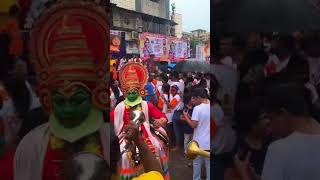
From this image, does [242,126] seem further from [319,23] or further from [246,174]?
[319,23]

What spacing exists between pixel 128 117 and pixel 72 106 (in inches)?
138

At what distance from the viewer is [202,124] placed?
5602mm

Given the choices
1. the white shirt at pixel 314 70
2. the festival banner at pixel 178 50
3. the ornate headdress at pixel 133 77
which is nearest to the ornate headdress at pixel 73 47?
the white shirt at pixel 314 70

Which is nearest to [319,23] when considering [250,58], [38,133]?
[250,58]

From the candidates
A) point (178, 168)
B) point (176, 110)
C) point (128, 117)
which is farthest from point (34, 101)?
point (176, 110)

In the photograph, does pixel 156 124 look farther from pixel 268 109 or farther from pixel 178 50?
pixel 178 50

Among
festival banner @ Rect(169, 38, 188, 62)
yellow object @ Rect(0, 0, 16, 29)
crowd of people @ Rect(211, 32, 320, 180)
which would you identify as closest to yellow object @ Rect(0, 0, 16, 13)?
yellow object @ Rect(0, 0, 16, 29)

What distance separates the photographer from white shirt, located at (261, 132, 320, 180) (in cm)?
171

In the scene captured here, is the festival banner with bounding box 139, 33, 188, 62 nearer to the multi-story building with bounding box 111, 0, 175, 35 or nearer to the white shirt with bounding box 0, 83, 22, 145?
the multi-story building with bounding box 111, 0, 175, 35

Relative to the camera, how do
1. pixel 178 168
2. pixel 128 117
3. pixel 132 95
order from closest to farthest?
pixel 128 117
pixel 132 95
pixel 178 168

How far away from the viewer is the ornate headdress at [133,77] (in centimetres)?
596

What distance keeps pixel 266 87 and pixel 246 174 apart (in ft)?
1.08

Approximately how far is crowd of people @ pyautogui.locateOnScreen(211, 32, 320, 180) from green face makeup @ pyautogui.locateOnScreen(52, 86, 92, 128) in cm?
50

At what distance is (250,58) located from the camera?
183 cm
